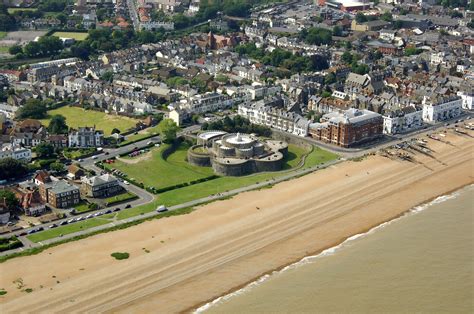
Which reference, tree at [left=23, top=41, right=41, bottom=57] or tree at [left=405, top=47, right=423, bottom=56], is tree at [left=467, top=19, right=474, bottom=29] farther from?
tree at [left=23, top=41, right=41, bottom=57]

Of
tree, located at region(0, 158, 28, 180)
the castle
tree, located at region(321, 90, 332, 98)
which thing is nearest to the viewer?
tree, located at region(0, 158, 28, 180)

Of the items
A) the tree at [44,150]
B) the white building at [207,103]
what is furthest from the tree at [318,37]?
the tree at [44,150]

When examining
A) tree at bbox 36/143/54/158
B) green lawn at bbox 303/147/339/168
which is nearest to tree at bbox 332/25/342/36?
green lawn at bbox 303/147/339/168

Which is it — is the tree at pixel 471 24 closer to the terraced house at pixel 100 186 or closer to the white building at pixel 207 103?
the white building at pixel 207 103

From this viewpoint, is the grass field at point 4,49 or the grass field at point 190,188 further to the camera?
the grass field at point 4,49

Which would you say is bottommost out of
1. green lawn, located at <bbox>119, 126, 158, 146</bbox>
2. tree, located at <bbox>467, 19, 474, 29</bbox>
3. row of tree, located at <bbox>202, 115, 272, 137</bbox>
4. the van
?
green lawn, located at <bbox>119, 126, 158, 146</bbox>
